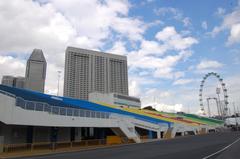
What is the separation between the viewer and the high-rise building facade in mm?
132375

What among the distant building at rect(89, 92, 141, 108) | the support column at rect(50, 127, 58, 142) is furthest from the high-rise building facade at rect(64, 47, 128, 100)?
the support column at rect(50, 127, 58, 142)

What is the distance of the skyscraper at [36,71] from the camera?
100 m

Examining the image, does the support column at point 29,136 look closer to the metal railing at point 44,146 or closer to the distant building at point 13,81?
the metal railing at point 44,146

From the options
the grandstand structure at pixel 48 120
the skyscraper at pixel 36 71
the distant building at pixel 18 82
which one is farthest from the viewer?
the distant building at pixel 18 82

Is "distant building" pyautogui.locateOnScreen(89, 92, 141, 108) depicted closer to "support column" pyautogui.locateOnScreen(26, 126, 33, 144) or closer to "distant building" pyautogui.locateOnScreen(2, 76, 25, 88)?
"distant building" pyautogui.locateOnScreen(2, 76, 25, 88)

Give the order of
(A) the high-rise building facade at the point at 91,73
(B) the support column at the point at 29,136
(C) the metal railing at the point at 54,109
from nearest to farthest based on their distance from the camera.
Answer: (C) the metal railing at the point at 54,109, (B) the support column at the point at 29,136, (A) the high-rise building facade at the point at 91,73

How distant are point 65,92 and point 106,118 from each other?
3915 inches

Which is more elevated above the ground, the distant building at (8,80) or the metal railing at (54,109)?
the distant building at (8,80)

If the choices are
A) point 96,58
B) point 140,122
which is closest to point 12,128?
point 140,122

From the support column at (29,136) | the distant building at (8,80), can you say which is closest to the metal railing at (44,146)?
the support column at (29,136)

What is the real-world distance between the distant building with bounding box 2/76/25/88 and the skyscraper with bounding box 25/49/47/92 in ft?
45.9

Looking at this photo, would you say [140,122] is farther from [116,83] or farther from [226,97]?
[116,83]

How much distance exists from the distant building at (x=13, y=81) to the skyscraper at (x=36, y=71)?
14.0 meters

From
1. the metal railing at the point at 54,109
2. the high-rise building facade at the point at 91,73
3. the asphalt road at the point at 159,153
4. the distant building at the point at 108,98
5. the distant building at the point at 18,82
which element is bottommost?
the asphalt road at the point at 159,153
